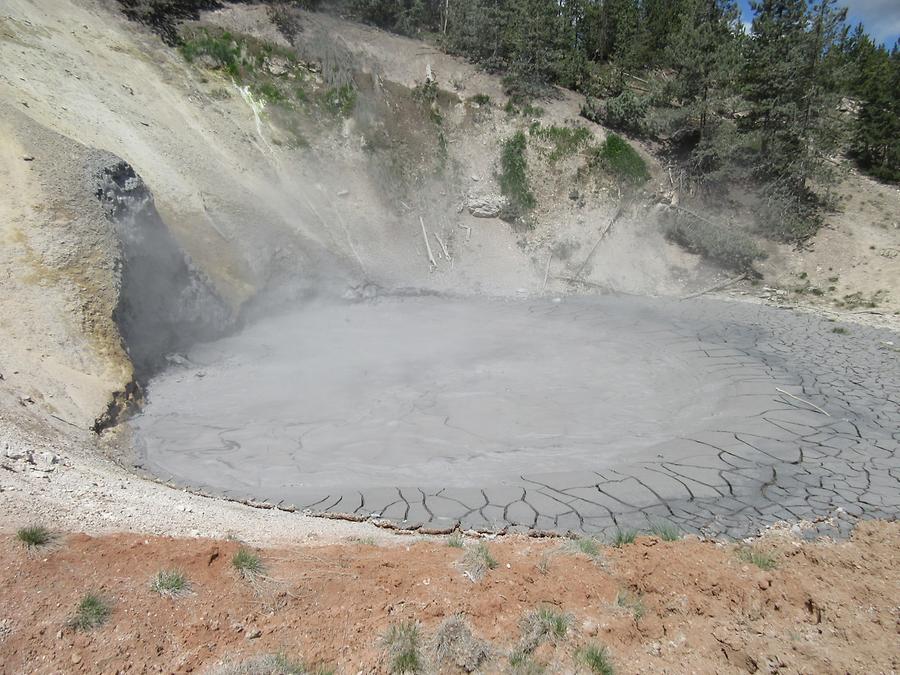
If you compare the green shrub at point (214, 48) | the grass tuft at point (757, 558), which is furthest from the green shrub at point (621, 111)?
the grass tuft at point (757, 558)

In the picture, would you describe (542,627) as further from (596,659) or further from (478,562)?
(478,562)

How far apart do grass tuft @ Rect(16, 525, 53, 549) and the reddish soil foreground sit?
0.07m

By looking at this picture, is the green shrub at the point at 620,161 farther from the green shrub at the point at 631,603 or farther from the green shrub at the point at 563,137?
the green shrub at the point at 631,603

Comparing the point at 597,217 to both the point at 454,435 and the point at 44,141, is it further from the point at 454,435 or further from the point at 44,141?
the point at 44,141

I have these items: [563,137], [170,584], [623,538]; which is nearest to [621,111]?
[563,137]

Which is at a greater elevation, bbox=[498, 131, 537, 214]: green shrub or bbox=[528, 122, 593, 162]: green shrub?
bbox=[528, 122, 593, 162]: green shrub

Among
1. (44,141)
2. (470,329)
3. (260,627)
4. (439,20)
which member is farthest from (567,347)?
(439,20)

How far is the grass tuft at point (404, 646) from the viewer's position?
321cm

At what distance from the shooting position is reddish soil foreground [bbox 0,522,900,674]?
3.19 metres

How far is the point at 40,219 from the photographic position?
29.1 feet

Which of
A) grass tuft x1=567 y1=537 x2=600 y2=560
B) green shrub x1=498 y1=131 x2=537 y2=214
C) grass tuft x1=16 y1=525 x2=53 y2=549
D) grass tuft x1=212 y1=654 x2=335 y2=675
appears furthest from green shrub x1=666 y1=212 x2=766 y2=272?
grass tuft x1=16 y1=525 x2=53 y2=549

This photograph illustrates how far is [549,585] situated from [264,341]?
9020 mm

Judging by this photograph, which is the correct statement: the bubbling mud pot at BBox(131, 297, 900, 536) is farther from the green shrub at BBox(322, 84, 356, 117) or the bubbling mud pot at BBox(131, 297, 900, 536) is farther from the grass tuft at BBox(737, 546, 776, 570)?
the green shrub at BBox(322, 84, 356, 117)

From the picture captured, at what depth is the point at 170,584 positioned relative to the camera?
353 cm
